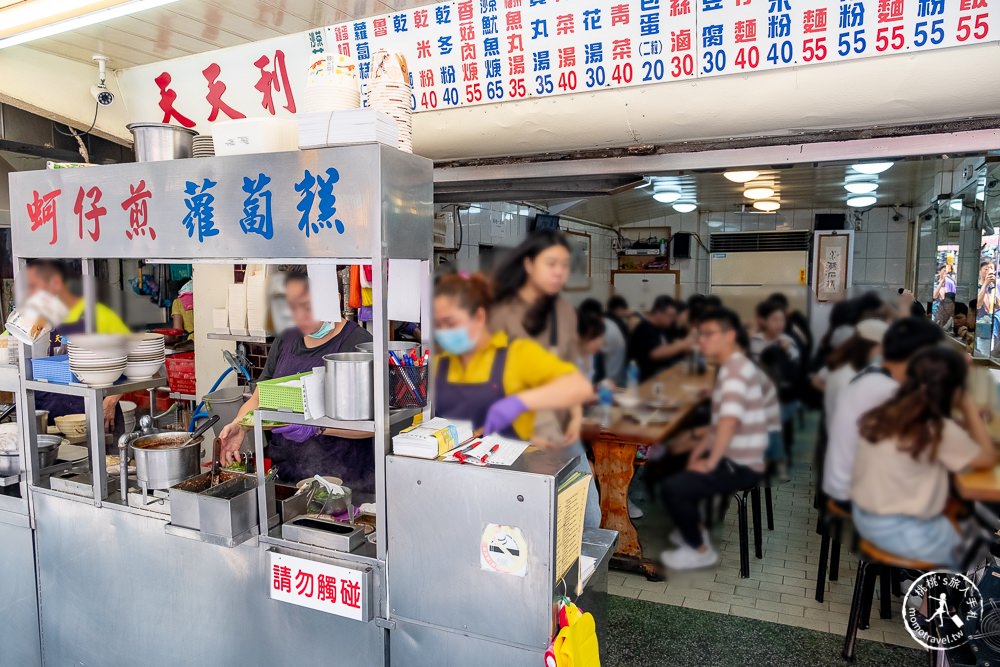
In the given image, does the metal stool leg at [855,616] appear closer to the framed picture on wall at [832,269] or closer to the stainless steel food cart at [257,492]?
the stainless steel food cart at [257,492]

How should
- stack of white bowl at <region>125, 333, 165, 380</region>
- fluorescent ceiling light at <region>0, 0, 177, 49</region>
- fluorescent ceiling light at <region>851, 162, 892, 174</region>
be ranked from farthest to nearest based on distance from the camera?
1. stack of white bowl at <region>125, 333, 165, 380</region>
2. fluorescent ceiling light at <region>851, 162, 892, 174</region>
3. fluorescent ceiling light at <region>0, 0, 177, 49</region>

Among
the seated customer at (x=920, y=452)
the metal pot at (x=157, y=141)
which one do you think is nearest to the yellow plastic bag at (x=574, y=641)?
the seated customer at (x=920, y=452)

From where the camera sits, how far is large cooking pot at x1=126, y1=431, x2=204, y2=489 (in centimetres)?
262

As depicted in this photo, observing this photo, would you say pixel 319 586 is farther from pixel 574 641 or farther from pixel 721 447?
pixel 721 447

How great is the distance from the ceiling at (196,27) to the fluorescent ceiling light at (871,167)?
1994mm

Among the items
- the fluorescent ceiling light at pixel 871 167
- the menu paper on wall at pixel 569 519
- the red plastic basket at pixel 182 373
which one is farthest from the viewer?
the red plastic basket at pixel 182 373

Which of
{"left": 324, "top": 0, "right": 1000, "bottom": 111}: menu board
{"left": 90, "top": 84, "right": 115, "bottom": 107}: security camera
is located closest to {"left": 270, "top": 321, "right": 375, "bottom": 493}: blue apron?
{"left": 324, "top": 0, "right": 1000, "bottom": 111}: menu board

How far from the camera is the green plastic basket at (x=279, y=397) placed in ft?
7.38

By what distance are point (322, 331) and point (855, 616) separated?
9.60 feet

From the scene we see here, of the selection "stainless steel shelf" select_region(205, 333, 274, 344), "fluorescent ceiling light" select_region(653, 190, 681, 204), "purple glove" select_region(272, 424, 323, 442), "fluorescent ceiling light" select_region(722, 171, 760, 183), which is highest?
"fluorescent ceiling light" select_region(722, 171, 760, 183)

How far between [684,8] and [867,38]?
0.66m

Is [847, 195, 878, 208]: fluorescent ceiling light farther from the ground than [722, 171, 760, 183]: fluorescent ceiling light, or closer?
closer

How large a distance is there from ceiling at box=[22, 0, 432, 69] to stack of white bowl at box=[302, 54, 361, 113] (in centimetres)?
108

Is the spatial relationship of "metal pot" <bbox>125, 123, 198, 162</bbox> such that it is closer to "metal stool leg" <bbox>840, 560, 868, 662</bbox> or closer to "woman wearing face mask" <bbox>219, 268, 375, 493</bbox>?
"woman wearing face mask" <bbox>219, 268, 375, 493</bbox>
